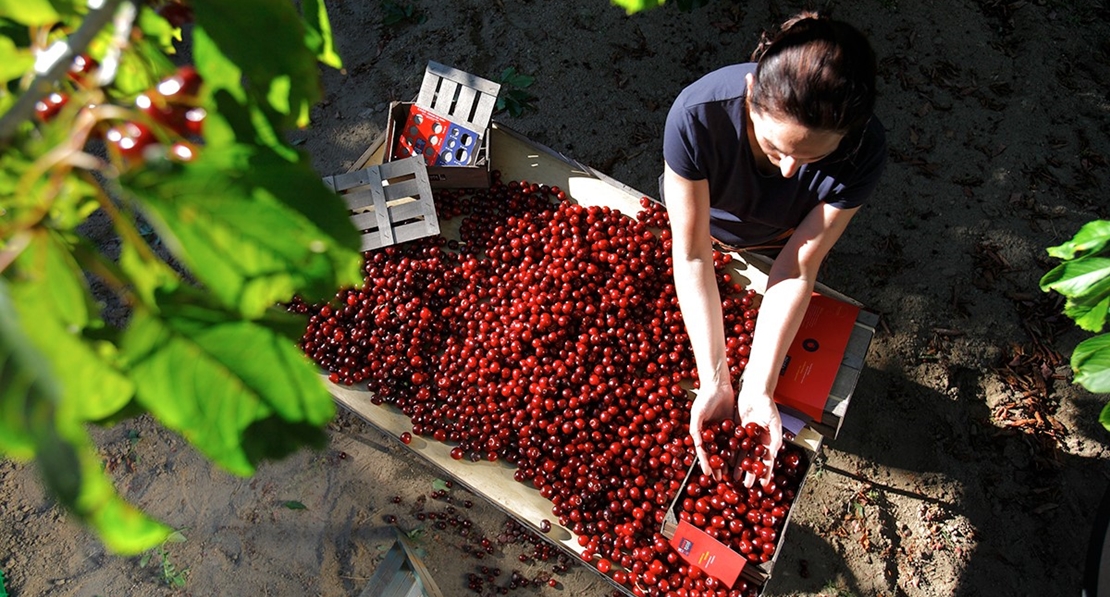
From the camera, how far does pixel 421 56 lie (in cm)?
406

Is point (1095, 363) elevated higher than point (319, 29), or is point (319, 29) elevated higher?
point (319, 29)

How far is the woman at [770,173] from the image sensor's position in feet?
5.36

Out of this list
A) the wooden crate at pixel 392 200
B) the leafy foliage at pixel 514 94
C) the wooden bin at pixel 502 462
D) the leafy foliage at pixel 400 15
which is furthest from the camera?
the leafy foliage at pixel 400 15

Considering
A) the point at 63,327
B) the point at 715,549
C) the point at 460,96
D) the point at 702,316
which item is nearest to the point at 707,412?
the point at 702,316

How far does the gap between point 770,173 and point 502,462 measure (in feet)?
4.36

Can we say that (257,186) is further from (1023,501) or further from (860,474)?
(1023,501)

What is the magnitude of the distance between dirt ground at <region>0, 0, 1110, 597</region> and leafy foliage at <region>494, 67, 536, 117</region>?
6 centimetres

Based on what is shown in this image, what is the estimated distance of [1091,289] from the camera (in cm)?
132

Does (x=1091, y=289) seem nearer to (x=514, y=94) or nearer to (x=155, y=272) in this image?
(x=155, y=272)

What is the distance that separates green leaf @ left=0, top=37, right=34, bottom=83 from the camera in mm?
716

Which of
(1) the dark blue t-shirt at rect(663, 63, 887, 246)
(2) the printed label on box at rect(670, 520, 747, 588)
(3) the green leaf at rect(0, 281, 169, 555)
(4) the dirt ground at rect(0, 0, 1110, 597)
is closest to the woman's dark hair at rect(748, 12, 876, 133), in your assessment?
(1) the dark blue t-shirt at rect(663, 63, 887, 246)

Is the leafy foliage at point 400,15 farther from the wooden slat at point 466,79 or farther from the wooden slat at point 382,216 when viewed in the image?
the wooden slat at point 382,216

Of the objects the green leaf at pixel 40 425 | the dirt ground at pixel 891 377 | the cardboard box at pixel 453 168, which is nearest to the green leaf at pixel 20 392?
the green leaf at pixel 40 425

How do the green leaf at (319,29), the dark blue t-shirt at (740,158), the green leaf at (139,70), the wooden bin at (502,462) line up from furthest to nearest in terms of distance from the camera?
the wooden bin at (502,462), the dark blue t-shirt at (740,158), the green leaf at (319,29), the green leaf at (139,70)
